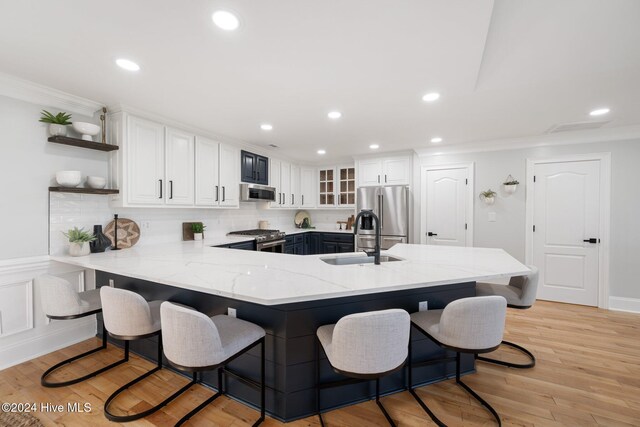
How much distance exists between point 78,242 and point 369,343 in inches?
109

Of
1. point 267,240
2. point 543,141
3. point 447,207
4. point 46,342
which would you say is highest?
point 543,141

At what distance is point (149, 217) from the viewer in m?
3.32

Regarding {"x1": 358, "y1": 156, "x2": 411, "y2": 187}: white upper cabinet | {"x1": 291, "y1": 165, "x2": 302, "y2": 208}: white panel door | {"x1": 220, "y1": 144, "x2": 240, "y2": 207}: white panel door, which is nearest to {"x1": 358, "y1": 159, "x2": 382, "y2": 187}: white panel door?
{"x1": 358, "y1": 156, "x2": 411, "y2": 187}: white upper cabinet

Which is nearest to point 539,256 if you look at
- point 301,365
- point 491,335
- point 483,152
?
point 483,152

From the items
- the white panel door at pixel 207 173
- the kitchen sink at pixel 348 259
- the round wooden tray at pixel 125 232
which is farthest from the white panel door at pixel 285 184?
the kitchen sink at pixel 348 259

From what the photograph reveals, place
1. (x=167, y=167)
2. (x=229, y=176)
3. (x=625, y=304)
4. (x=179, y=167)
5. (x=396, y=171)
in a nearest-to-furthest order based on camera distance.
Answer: (x=167, y=167), (x=179, y=167), (x=625, y=304), (x=229, y=176), (x=396, y=171)

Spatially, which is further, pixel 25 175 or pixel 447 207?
pixel 447 207

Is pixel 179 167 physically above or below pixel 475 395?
above

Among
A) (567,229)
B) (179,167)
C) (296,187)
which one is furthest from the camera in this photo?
(296,187)

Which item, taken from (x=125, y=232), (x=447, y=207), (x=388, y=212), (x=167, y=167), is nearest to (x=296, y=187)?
(x=388, y=212)

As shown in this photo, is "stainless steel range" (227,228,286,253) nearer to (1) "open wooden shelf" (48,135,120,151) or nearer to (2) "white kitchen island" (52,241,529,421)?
(2) "white kitchen island" (52,241,529,421)

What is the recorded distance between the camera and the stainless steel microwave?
4.19 meters

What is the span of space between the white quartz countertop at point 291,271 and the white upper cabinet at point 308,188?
10.6 feet

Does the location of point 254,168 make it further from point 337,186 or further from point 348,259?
point 348,259
